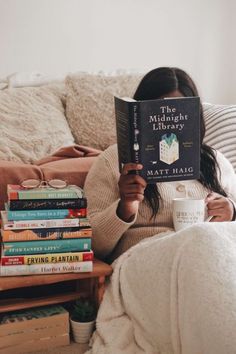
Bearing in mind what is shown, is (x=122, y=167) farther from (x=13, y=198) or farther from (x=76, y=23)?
(x=76, y=23)

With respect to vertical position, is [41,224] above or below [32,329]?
above

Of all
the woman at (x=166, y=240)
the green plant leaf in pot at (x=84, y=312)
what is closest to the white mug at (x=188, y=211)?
the woman at (x=166, y=240)

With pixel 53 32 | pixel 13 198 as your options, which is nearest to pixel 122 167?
pixel 13 198

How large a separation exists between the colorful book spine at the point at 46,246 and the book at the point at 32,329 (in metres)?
0.16

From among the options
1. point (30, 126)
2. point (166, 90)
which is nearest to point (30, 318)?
point (166, 90)

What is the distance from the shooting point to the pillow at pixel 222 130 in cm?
193

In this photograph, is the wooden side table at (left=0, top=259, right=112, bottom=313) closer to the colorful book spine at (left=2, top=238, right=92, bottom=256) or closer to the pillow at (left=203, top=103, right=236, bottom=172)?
the colorful book spine at (left=2, top=238, right=92, bottom=256)

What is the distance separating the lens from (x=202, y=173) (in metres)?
1.58

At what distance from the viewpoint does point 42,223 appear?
1.31 meters

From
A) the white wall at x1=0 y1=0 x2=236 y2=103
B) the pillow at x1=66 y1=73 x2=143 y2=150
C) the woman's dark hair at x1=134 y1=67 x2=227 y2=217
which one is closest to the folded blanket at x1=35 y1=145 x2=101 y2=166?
the pillow at x1=66 y1=73 x2=143 y2=150

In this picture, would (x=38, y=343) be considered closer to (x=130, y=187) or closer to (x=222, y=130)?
(x=130, y=187)

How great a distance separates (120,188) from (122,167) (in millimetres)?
52

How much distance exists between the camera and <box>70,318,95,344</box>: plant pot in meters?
1.33

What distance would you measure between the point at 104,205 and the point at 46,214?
0.64 feet
